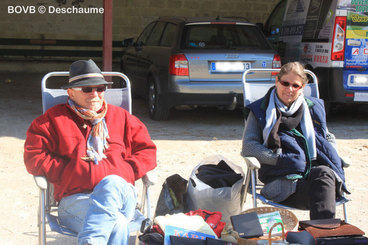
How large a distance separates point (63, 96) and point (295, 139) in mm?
1734

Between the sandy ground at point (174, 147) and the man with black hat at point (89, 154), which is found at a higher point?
the man with black hat at point (89, 154)

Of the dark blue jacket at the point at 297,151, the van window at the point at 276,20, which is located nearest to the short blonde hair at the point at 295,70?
the dark blue jacket at the point at 297,151

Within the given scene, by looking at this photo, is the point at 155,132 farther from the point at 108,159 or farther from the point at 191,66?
the point at 108,159

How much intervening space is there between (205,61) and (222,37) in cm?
56

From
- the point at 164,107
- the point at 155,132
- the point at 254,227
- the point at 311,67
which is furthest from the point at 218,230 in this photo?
the point at 311,67

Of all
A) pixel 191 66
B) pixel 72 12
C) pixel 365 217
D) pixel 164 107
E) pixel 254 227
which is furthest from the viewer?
pixel 72 12

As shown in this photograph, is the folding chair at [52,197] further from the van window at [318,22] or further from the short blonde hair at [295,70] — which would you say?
the van window at [318,22]

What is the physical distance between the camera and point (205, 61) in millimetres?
7789

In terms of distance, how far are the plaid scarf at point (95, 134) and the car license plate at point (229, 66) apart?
A: 427 cm

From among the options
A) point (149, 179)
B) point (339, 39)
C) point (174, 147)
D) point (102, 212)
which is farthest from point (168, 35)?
point (102, 212)

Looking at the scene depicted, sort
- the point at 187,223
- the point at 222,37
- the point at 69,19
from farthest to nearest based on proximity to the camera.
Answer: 1. the point at 69,19
2. the point at 222,37
3. the point at 187,223

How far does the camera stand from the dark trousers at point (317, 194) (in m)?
3.64

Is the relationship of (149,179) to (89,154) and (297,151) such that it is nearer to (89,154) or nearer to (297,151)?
(89,154)

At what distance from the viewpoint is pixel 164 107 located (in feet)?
27.1
